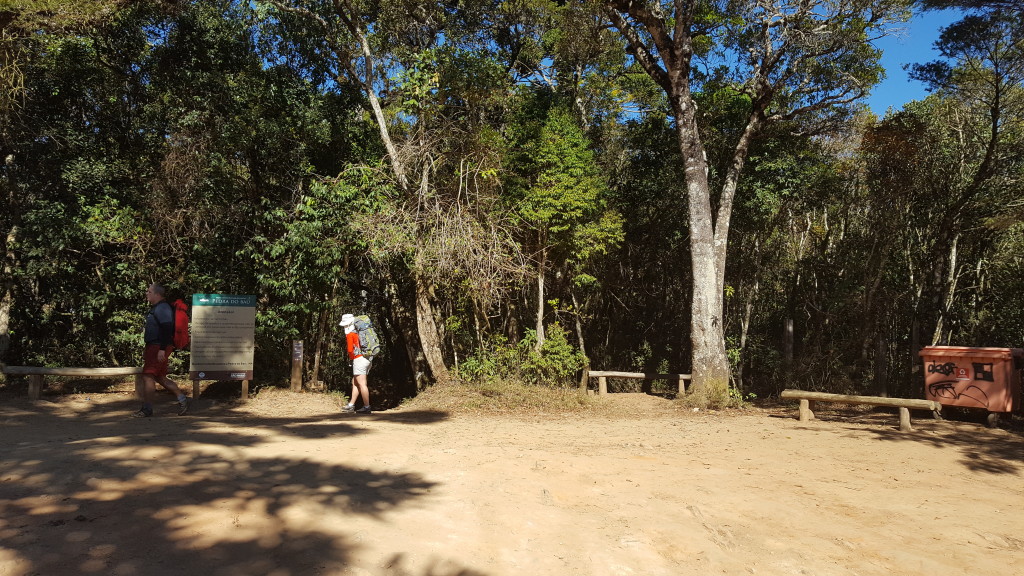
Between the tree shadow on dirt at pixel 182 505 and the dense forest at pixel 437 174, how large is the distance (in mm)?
5613

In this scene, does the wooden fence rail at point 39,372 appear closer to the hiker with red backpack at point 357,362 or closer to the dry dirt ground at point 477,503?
the dry dirt ground at point 477,503

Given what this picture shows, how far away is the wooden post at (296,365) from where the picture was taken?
36.7 feet

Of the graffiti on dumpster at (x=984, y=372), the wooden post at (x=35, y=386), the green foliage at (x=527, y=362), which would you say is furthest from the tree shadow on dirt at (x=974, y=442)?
the wooden post at (x=35, y=386)

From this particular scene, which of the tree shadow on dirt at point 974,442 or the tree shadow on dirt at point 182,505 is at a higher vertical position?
the tree shadow on dirt at point 182,505

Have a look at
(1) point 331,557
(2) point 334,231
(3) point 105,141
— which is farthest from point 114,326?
(1) point 331,557

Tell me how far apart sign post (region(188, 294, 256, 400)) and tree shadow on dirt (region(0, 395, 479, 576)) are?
3.99 metres

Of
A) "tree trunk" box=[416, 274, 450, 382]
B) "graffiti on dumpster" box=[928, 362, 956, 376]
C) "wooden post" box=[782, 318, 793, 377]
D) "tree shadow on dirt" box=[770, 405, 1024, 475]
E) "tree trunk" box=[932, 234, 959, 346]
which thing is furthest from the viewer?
"wooden post" box=[782, 318, 793, 377]

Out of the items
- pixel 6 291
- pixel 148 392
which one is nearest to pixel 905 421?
pixel 148 392

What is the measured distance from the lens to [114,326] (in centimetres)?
1134

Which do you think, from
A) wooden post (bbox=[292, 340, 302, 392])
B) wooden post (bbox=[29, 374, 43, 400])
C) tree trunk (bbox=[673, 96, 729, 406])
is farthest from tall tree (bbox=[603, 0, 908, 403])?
wooden post (bbox=[29, 374, 43, 400])

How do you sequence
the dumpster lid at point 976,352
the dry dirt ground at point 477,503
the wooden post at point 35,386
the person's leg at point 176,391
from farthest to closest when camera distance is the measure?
the wooden post at point 35,386, the dumpster lid at point 976,352, the person's leg at point 176,391, the dry dirt ground at point 477,503

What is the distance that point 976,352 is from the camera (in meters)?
8.54

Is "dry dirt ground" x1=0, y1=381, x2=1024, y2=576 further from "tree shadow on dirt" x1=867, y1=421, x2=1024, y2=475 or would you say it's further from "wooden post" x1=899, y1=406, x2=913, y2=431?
"wooden post" x1=899, y1=406, x2=913, y2=431

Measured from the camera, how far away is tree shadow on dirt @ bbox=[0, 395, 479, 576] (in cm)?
302
